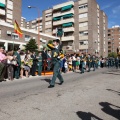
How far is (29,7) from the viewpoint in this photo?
104ft

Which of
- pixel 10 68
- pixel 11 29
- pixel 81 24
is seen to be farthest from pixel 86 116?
pixel 81 24

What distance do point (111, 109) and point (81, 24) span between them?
56.4 m

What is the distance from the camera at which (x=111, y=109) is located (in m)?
5.01

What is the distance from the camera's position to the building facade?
190ft

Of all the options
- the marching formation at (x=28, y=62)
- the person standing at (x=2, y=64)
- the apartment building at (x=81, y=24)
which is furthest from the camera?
the apartment building at (x=81, y=24)

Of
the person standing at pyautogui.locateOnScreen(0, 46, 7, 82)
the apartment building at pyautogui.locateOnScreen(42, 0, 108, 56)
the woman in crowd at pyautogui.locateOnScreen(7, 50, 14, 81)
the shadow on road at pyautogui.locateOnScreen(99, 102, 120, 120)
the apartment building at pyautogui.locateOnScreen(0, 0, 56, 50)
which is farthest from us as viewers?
the apartment building at pyautogui.locateOnScreen(42, 0, 108, 56)

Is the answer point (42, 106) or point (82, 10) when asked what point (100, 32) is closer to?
point (82, 10)

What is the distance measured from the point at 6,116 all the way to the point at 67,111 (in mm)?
1403

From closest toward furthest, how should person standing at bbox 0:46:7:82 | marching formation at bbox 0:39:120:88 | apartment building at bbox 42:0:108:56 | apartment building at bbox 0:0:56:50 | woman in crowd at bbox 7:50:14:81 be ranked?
marching formation at bbox 0:39:120:88 < person standing at bbox 0:46:7:82 < woman in crowd at bbox 7:50:14:81 < apartment building at bbox 0:0:56:50 < apartment building at bbox 42:0:108:56

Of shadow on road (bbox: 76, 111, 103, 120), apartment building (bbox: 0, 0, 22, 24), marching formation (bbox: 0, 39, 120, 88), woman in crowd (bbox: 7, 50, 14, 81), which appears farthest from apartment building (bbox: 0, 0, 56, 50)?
shadow on road (bbox: 76, 111, 103, 120)

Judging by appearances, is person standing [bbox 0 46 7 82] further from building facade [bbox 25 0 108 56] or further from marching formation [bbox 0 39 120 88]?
building facade [bbox 25 0 108 56]

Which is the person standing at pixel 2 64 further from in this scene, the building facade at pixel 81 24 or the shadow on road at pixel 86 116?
the building facade at pixel 81 24

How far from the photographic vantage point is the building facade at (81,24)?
57928mm

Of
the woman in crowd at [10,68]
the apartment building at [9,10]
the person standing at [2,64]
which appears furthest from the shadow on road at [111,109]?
the apartment building at [9,10]
